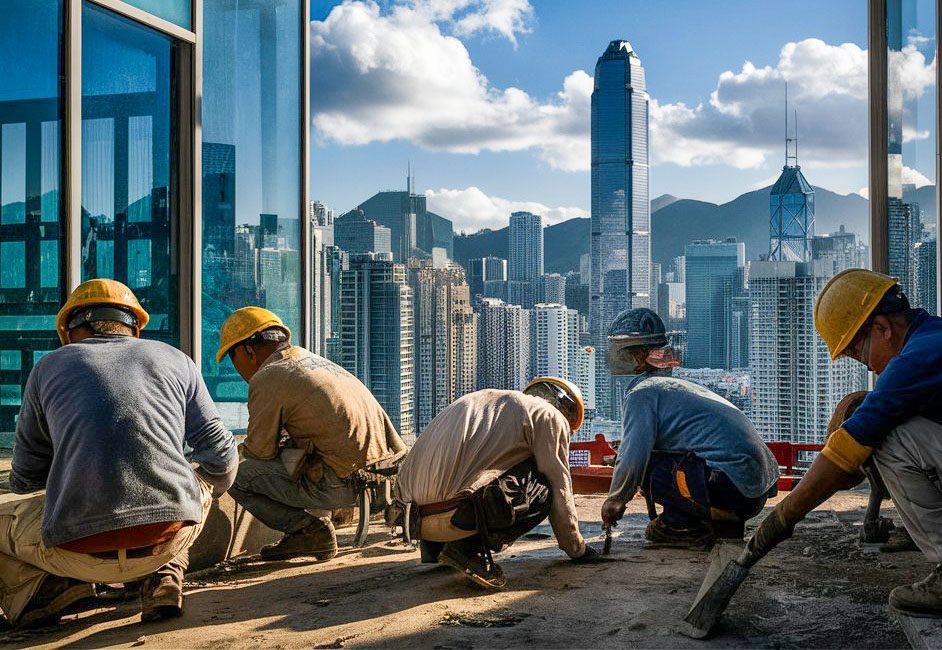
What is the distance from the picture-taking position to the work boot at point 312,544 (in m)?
4.15

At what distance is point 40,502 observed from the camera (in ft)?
9.91

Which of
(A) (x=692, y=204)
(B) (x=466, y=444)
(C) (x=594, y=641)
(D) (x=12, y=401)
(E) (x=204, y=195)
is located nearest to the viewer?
(C) (x=594, y=641)

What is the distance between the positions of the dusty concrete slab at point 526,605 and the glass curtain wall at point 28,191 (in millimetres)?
1310

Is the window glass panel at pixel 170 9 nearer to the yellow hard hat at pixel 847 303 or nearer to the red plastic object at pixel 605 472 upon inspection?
the red plastic object at pixel 605 472

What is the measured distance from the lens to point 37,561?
9.75 feet

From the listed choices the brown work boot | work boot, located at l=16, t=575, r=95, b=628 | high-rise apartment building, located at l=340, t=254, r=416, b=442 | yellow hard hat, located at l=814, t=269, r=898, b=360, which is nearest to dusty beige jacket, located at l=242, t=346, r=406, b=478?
the brown work boot

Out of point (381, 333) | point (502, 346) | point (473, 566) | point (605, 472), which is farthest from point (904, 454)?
point (502, 346)

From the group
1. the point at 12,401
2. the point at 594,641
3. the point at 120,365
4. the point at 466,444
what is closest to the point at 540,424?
the point at 466,444

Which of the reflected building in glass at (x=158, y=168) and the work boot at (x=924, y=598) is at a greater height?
the reflected building in glass at (x=158, y=168)

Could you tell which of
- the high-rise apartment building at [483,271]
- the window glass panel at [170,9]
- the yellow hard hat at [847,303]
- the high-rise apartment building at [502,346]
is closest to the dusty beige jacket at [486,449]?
the yellow hard hat at [847,303]

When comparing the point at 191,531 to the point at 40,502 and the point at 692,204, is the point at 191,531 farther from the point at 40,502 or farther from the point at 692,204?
the point at 692,204

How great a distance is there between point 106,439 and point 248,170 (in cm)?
329

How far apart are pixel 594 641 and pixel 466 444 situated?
3.02ft

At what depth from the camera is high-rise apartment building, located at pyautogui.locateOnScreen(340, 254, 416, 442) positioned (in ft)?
97.7
